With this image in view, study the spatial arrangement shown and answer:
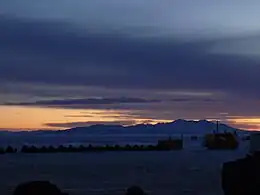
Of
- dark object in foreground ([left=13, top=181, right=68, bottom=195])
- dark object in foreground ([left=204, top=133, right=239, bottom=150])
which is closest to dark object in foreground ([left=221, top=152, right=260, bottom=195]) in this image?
dark object in foreground ([left=13, top=181, right=68, bottom=195])

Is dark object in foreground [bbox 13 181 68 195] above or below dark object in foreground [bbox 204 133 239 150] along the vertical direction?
below

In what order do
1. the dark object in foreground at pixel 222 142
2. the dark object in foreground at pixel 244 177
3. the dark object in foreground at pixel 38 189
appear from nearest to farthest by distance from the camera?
the dark object in foreground at pixel 38 189
the dark object in foreground at pixel 244 177
the dark object in foreground at pixel 222 142

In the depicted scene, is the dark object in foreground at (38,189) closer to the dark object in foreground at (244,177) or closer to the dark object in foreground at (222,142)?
the dark object in foreground at (244,177)

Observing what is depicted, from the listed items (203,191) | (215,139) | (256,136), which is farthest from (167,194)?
(215,139)

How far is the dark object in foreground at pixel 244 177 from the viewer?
22.4m

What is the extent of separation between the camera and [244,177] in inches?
891

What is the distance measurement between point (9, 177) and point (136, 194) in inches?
988

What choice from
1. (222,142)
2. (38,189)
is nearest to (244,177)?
(38,189)

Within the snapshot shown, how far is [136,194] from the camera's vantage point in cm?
2644

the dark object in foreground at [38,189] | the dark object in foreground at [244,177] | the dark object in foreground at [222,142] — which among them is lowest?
the dark object in foreground at [38,189]

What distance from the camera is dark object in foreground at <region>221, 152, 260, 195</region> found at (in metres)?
22.4

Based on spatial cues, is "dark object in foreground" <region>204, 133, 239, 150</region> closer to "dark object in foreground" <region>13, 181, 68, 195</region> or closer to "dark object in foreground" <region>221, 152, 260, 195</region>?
"dark object in foreground" <region>221, 152, 260, 195</region>

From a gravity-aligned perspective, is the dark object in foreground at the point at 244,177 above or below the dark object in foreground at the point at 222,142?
below

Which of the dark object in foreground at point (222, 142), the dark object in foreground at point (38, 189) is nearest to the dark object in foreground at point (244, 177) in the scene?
the dark object in foreground at point (38, 189)
